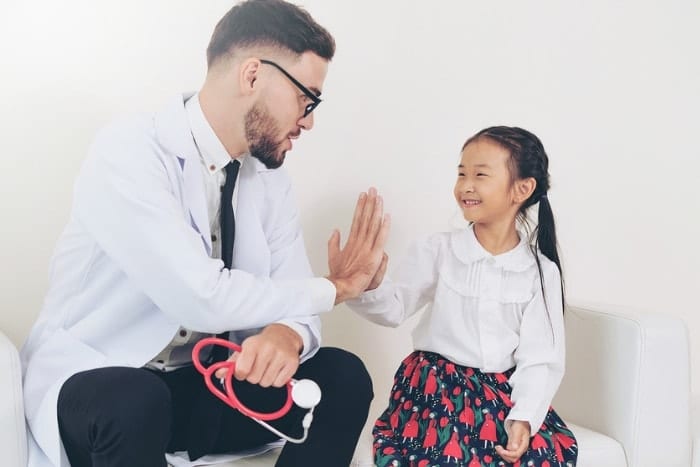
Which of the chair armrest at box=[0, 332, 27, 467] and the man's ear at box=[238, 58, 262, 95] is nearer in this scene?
the chair armrest at box=[0, 332, 27, 467]

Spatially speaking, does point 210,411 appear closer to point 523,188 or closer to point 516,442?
point 516,442

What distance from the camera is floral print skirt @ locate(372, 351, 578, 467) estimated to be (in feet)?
5.37

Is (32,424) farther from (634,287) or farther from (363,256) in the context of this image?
(634,287)

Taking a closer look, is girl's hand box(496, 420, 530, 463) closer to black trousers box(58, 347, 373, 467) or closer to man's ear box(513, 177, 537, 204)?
black trousers box(58, 347, 373, 467)

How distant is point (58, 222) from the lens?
1.92m

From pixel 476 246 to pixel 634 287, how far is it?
99 centimetres

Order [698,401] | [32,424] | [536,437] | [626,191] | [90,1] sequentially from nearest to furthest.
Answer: [32,424], [536,437], [90,1], [698,401], [626,191]

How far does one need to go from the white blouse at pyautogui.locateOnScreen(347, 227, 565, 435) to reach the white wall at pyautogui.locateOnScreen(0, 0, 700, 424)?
0.35m

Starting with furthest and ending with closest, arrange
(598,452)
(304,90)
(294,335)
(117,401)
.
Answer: (598,452) < (304,90) < (294,335) < (117,401)

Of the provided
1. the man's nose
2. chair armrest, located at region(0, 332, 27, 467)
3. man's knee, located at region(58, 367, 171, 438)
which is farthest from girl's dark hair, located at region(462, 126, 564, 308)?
chair armrest, located at region(0, 332, 27, 467)

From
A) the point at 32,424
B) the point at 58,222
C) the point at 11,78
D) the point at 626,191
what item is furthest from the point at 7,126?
the point at 626,191

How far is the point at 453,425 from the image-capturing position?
66.0 inches

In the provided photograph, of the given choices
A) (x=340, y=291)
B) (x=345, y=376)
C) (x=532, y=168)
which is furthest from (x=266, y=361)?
(x=532, y=168)

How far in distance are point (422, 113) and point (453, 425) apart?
3.08ft
